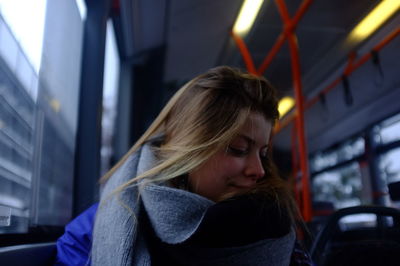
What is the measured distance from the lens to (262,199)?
2.84ft

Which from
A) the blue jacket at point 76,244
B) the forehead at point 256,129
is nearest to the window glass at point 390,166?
the forehead at point 256,129

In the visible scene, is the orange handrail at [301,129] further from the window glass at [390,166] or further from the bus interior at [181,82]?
the window glass at [390,166]

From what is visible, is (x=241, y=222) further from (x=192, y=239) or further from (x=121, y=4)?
(x=121, y=4)

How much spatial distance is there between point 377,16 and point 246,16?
40.5 inches

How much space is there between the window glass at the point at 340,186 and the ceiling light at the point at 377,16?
30.7 inches

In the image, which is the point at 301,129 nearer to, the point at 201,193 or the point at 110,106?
the point at 201,193

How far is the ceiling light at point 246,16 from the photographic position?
212cm

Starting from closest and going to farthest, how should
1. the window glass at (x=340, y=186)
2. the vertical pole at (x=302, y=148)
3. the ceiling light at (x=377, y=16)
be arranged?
the ceiling light at (x=377, y=16)
the vertical pole at (x=302, y=148)
the window glass at (x=340, y=186)

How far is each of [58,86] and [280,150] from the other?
2.66m

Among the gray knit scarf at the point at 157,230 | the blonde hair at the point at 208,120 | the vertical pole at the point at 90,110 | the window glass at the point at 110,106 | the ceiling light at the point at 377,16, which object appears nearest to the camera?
the gray knit scarf at the point at 157,230

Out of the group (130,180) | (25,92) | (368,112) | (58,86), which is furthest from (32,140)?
(368,112)

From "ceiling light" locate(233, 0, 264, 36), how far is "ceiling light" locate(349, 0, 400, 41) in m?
0.64

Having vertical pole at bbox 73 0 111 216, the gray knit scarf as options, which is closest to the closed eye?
the gray knit scarf

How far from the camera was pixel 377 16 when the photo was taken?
1.31 meters
